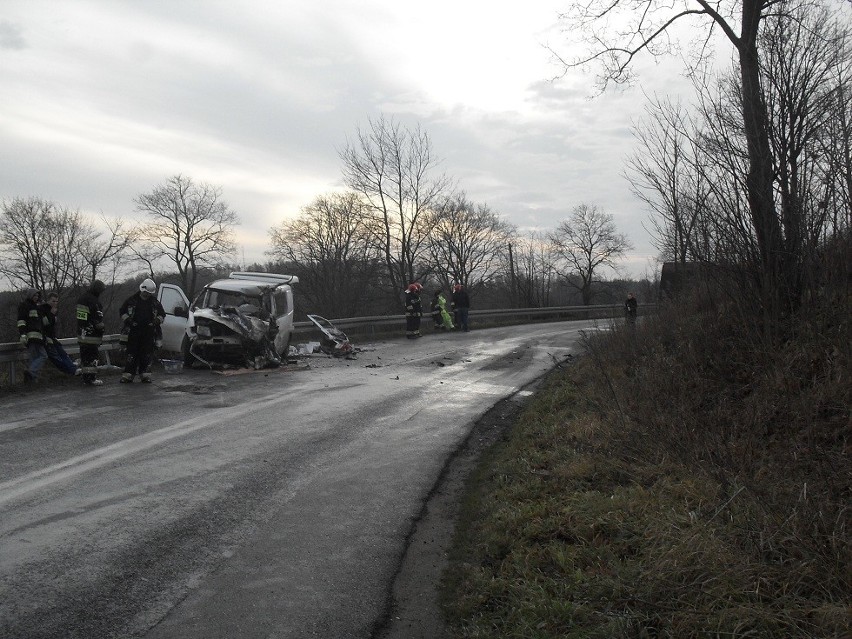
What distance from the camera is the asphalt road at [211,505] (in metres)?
3.46

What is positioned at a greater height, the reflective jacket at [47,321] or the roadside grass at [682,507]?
the reflective jacket at [47,321]

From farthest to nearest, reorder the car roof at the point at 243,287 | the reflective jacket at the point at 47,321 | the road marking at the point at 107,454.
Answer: the car roof at the point at 243,287 < the reflective jacket at the point at 47,321 < the road marking at the point at 107,454

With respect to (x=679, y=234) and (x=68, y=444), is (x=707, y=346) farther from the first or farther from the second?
(x=68, y=444)

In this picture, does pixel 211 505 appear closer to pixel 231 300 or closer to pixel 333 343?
pixel 231 300

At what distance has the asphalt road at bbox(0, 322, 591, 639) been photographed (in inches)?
136

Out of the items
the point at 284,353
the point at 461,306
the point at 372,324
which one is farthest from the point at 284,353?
the point at 461,306

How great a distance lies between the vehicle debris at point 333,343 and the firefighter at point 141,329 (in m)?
5.79

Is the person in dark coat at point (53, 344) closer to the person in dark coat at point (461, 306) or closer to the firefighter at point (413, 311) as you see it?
the firefighter at point (413, 311)

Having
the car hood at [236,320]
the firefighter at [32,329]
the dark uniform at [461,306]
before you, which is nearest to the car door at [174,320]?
the car hood at [236,320]

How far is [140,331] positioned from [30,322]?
169cm

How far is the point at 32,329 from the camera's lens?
11062mm

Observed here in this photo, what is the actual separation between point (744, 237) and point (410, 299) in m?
16.0

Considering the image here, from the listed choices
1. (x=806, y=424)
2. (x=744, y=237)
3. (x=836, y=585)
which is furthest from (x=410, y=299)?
(x=836, y=585)

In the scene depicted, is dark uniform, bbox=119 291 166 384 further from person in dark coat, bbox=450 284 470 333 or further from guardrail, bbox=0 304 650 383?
person in dark coat, bbox=450 284 470 333
